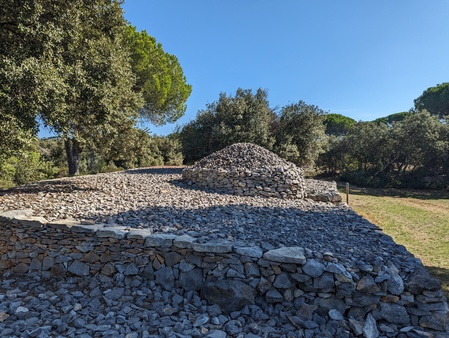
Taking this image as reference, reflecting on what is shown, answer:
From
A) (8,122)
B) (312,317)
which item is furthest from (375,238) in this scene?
(8,122)

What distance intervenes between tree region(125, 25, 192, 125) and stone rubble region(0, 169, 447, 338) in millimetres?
10377

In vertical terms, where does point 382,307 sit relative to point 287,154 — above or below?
below

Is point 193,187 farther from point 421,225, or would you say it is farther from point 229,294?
point 421,225

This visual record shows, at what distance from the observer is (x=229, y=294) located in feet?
10.2

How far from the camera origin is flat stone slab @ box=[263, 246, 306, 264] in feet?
9.94

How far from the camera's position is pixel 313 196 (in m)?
7.66

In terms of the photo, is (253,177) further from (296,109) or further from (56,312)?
(296,109)

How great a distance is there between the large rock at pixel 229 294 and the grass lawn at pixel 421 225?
125 inches

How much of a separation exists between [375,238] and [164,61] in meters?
13.8

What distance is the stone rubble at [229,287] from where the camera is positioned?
9.00ft

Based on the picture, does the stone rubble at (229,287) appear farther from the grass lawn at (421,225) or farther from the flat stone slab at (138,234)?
the grass lawn at (421,225)

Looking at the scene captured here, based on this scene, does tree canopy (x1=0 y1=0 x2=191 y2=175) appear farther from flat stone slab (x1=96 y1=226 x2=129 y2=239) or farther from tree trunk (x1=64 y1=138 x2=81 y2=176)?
tree trunk (x1=64 y1=138 x2=81 y2=176)

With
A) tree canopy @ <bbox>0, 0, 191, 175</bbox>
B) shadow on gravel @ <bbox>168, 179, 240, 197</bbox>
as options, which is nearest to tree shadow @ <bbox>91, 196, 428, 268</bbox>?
shadow on gravel @ <bbox>168, 179, 240, 197</bbox>

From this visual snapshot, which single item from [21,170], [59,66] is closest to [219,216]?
[59,66]
